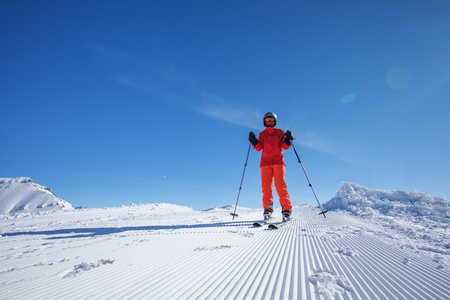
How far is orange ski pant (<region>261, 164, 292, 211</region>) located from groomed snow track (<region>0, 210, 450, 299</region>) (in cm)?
238

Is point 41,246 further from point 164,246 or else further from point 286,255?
point 286,255

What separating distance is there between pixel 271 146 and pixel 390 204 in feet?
19.7

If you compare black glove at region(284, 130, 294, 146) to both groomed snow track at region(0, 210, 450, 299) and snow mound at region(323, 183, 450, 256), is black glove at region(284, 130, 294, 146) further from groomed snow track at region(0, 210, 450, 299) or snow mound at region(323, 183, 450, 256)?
groomed snow track at region(0, 210, 450, 299)

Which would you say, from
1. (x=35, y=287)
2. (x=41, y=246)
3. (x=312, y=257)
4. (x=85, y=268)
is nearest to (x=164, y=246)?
(x=85, y=268)

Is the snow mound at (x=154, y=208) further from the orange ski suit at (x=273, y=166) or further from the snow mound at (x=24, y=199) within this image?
the orange ski suit at (x=273, y=166)

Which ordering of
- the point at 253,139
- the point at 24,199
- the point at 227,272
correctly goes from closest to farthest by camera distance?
1. the point at 227,272
2. the point at 253,139
3. the point at 24,199

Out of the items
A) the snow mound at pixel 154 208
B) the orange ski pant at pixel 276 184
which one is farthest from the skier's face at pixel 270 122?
the snow mound at pixel 154 208

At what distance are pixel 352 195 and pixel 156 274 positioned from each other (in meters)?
11.0

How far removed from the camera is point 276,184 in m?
5.51

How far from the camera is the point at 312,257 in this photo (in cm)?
224

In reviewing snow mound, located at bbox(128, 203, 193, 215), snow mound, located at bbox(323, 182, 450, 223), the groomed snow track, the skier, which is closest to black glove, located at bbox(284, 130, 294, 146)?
the skier

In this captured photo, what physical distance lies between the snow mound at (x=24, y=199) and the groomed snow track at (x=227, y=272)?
1530 cm

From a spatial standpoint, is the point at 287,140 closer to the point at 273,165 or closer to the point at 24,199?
the point at 273,165

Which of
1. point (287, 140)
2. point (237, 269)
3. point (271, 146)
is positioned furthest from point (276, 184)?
point (237, 269)
